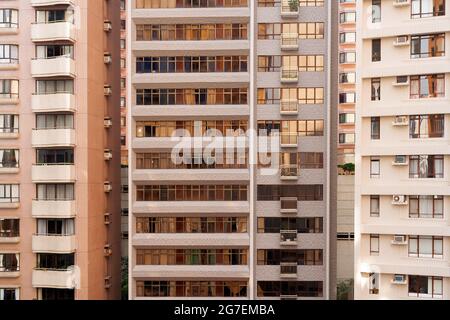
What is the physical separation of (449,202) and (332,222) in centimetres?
193

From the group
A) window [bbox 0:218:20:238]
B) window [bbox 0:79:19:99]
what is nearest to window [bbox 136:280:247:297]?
window [bbox 0:218:20:238]

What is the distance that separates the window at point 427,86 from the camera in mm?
4645

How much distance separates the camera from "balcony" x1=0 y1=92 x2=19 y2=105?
19.2ft

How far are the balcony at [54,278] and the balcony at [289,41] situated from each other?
425 cm

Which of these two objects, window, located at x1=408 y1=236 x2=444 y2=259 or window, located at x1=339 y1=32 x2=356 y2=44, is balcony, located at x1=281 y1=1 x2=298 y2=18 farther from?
window, located at x1=339 y1=32 x2=356 y2=44

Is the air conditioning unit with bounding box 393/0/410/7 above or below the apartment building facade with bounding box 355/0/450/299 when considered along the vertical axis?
above

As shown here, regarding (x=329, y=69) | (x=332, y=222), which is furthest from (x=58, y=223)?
(x=329, y=69)

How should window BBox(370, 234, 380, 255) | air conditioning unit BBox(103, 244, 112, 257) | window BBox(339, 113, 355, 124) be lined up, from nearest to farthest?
window BBox(370, 234, 380, 255) → air conditioning unit BBox(103, 244, 112, 257) → window BBox(339, 113, 355, 124)

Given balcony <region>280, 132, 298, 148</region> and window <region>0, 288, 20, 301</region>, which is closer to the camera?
window <region>0, 288, 20, 301</region>

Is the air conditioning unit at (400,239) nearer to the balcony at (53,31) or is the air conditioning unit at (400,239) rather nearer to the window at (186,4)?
the window at (186,4)

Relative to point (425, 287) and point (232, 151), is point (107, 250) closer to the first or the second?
point (232, 151)

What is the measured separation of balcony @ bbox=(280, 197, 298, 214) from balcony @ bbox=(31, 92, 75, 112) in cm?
315
